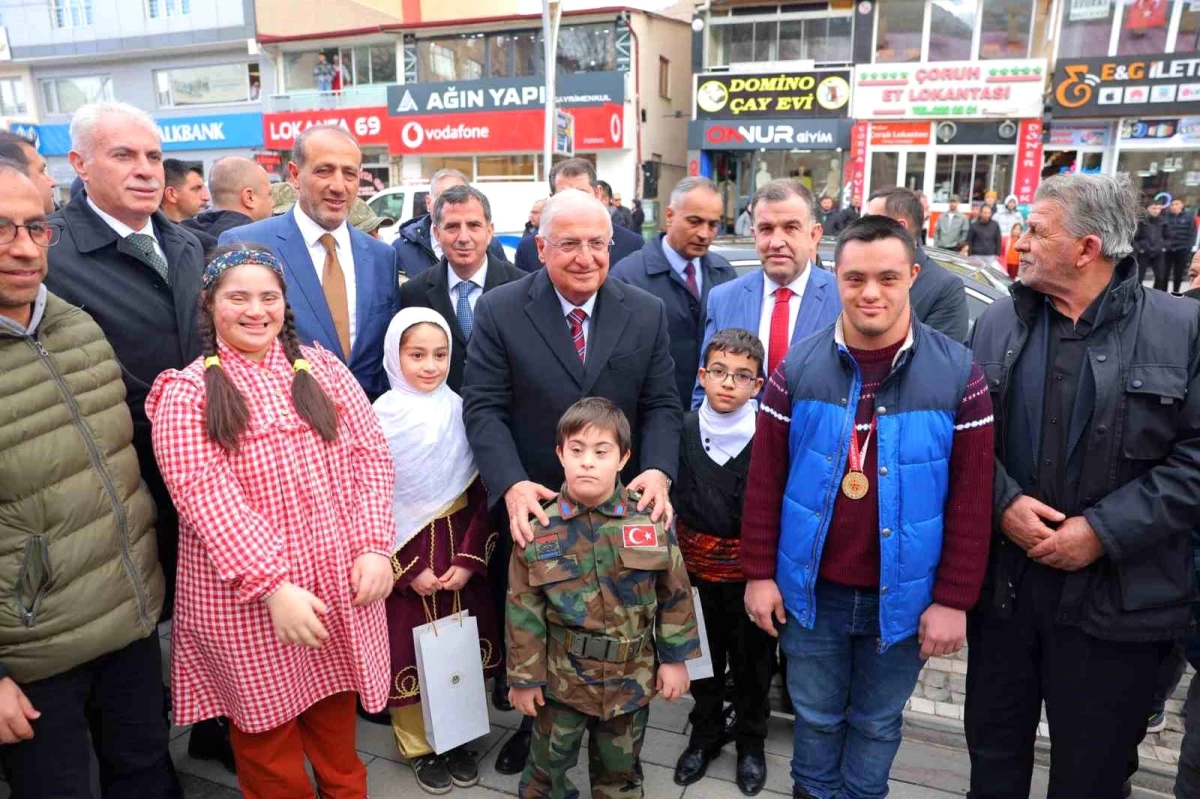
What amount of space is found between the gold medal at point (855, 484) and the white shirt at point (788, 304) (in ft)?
3.26

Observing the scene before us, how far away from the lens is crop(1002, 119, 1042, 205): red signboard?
57.6 ft

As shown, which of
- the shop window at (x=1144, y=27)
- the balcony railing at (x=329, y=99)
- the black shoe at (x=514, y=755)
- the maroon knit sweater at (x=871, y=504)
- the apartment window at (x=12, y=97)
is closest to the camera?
the maroon knit sweater at (x=871, y=504)

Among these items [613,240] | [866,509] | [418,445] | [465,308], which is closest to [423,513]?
Answer: [418,445]

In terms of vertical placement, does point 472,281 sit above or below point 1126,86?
below

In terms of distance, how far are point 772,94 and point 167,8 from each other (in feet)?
63.5

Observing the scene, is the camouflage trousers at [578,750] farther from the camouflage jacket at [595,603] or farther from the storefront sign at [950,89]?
the storefront sign at [950,89]

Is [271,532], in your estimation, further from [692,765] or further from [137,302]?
[692,765]

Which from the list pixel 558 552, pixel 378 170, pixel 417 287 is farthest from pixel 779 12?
pixel 558 552

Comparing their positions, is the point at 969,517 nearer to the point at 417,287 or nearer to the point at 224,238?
the point at 417,287

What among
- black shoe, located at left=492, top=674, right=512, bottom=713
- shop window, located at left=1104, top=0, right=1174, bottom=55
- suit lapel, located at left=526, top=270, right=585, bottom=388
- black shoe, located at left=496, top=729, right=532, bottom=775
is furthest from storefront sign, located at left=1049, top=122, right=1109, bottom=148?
black shoe, located at left=496, top=729, right=532, bottom=775

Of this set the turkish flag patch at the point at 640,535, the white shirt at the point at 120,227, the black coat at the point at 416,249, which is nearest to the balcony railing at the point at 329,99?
the black coat at the point at 416,249

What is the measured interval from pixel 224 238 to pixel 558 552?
6.52 feet

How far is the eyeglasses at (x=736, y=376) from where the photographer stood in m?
2.69

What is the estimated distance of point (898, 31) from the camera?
61.8 feet
